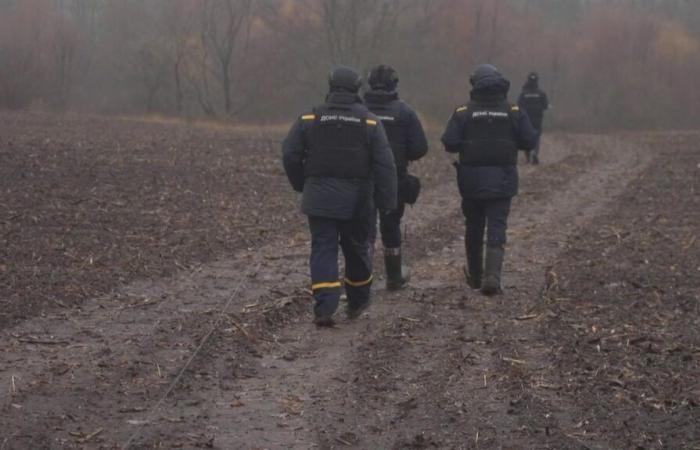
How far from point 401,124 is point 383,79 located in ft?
1.36

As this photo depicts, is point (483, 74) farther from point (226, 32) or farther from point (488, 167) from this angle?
point (226, 32)

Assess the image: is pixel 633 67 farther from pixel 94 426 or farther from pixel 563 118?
pixel 94 426

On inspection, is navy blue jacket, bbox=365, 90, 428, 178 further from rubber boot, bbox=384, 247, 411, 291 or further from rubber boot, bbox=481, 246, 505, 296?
rubber boot, bbox=481, 246, 505, 296

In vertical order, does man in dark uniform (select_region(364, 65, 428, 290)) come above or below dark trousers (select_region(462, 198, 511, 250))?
above

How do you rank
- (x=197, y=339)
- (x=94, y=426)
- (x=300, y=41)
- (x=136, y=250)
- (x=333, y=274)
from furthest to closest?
1. (x=300, y=41)
2. (x=136, y=250)
3. (x=333, y=274)
4. (x=197, y=339)
5. (x=94, y=426)

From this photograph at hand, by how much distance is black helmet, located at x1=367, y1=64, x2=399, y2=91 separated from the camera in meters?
9.66

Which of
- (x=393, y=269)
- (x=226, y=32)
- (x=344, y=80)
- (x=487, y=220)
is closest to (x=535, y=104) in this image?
(x=487, y=220)

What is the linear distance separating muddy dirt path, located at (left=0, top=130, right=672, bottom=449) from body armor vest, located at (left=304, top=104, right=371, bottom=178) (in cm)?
122

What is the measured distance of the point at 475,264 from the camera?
10273 mm

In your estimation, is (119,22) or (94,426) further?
(119,22)

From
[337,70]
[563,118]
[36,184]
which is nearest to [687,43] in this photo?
[563,118]

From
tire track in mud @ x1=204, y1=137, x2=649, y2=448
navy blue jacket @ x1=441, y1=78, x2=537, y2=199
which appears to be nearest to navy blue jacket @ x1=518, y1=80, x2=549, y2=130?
tire track in mud @ x1=204, y1=137, x2=649, y2=448

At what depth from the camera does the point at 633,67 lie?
59.1 meters

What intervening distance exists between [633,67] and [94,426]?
5643cm
